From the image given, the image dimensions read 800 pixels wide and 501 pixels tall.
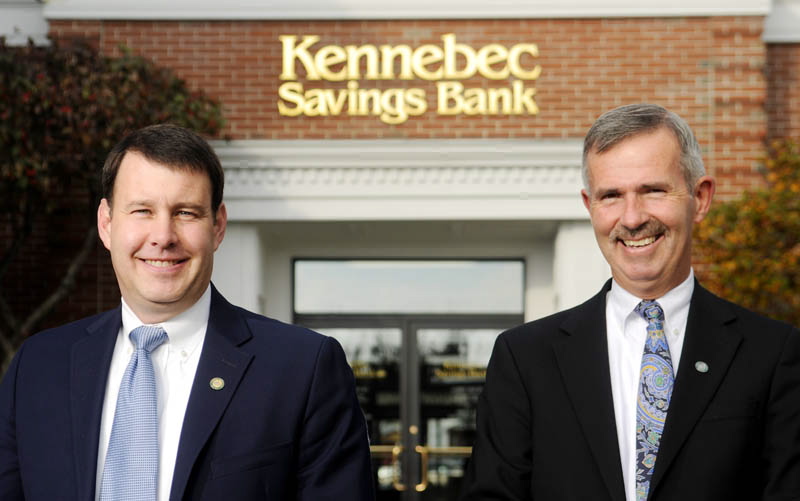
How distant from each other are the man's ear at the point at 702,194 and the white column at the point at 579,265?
21.1ft

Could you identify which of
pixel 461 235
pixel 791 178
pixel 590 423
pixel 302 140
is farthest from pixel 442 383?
pixel 590 423

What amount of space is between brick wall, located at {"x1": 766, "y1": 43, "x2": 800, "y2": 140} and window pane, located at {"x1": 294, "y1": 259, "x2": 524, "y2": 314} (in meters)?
2.92

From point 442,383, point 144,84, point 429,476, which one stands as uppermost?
point 144,84

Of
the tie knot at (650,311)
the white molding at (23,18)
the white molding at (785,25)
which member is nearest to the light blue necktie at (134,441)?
the tie knot at (650,311)

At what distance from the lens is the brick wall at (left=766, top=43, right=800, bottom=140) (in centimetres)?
973

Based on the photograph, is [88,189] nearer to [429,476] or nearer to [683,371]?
[429,476]

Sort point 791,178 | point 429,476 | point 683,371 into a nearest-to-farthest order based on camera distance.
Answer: point 683,371 < point 791,178 < point 429,476

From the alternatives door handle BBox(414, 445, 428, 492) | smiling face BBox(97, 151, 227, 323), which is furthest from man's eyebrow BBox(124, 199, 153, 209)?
door handle BBox(414, 445, 428, 492)

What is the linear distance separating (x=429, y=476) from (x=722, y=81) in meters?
4.79

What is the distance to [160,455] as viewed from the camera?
8.09 feet

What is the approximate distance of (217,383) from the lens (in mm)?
2533

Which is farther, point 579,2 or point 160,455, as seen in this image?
point 579,2

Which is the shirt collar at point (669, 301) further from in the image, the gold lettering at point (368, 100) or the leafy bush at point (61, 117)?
the gold lettering at point (368, 100)

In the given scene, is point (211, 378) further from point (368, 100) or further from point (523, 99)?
point (523, 99)
